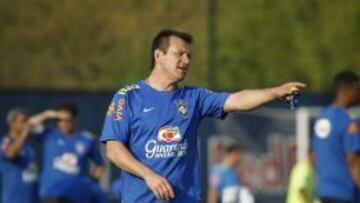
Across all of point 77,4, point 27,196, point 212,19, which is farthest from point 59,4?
point 27,196

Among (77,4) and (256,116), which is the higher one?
(77,4)

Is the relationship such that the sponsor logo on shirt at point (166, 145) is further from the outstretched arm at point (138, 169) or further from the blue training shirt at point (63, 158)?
the blue training shirt at point (63, 158)

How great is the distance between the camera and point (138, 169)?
10219mm

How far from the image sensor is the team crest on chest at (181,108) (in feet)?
34.6

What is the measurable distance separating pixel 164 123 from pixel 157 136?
104 mm

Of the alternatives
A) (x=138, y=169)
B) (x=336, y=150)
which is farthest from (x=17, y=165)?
(x=138, y=169)

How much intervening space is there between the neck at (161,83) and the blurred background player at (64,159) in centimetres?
796

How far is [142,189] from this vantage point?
10.4 m

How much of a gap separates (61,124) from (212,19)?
596 cm

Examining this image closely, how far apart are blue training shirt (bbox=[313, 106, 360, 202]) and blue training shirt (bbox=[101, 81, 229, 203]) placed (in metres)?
3.95

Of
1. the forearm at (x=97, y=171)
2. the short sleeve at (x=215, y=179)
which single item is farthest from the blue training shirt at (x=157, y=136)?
the short sleeve at (x=215, y=179)

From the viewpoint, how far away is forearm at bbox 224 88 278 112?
Answer: 10.4 metres

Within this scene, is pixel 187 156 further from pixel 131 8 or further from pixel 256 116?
pixel 131 8

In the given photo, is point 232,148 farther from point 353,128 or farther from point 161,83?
point 161,83
